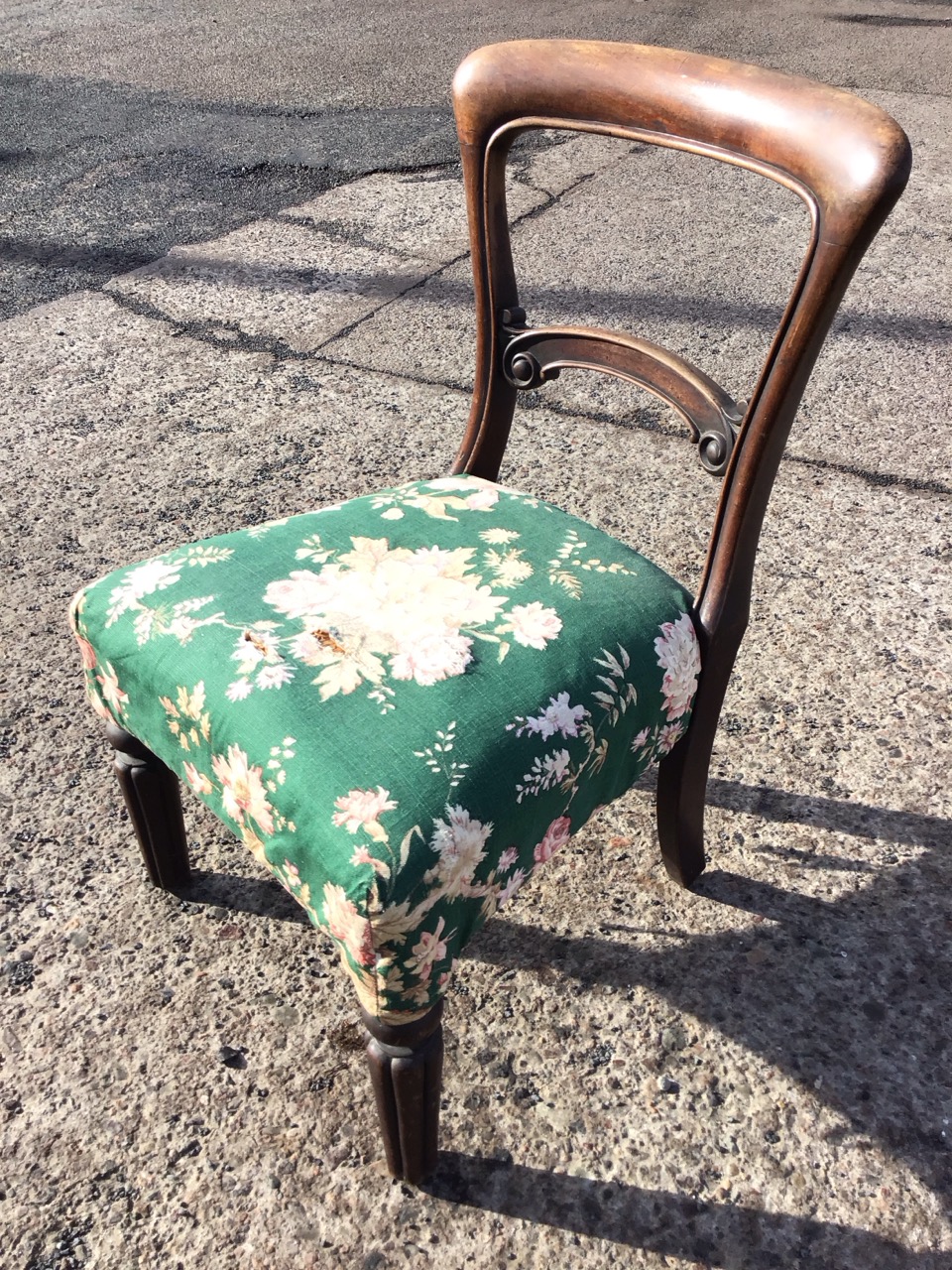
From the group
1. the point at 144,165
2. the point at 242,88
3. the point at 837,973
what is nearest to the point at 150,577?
the point at 837,973

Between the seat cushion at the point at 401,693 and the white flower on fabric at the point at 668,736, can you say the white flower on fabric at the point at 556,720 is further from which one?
the white flower on fabric at the point at 668,736

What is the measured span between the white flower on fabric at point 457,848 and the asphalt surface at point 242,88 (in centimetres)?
270

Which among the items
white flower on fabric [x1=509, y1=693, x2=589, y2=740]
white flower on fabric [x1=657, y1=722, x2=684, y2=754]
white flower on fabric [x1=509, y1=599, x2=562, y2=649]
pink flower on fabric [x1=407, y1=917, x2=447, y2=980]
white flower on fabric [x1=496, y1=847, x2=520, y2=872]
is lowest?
white flower on fabric [x1=657, y1=722, x2=684, y2=754]

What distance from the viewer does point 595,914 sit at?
1.54 meters

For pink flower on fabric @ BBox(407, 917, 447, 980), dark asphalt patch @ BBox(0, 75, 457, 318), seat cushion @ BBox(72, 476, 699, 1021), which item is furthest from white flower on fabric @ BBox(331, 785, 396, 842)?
dark asphalt patch @ BBox(0, 75, 457, 318)

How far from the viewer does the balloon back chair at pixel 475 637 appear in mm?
1009

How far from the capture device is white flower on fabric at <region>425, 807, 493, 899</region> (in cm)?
99

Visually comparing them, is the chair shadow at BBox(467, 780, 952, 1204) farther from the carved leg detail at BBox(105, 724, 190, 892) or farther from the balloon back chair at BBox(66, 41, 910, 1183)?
the carved leg detail at BBox(105, 724, 190, 892)

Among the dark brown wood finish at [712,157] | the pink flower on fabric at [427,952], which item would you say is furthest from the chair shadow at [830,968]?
the pink flower on fabric at [427,952]

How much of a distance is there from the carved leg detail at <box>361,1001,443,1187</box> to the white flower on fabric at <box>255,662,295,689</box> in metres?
0.34

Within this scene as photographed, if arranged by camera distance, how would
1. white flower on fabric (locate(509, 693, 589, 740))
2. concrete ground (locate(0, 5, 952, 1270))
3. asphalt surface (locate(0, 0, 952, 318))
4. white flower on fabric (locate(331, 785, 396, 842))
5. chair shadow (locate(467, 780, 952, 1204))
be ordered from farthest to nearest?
asphalt surface (locate(0, 0, 952, 318)) → chair shadow (locate(467, 780, 952, 1204)) → concrete ground (locate(0, 5, 952, 1270)) → white flower on fabric (locate(509, 693, 589, 740)) → white flower on fabric (locate(331, 785, 396, 842))

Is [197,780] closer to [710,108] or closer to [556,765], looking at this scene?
[556,765]

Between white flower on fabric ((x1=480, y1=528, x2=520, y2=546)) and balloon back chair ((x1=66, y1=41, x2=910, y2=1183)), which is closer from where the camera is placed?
balloon back chair ((x1=66, y1=41, x2=910, y2=1183))

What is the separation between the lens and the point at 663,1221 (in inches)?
47.6
